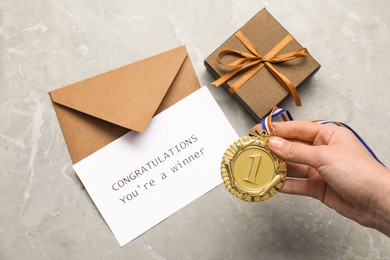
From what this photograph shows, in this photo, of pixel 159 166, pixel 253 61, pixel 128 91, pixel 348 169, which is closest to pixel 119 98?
pixel 128 91

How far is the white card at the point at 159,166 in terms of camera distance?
820mm

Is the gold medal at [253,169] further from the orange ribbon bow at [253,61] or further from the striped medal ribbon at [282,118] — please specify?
the orange ribbon bow at [253,61]

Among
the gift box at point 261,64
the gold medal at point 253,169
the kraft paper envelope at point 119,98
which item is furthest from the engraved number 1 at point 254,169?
the kraft paper envelope at point 119,98

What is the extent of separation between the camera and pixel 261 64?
2.61 feet

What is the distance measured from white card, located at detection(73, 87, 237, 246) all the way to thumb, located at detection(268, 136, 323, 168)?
0.56 feet

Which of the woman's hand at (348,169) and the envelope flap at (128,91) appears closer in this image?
the woman's hand at (348,169)

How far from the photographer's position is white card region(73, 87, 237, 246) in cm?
82

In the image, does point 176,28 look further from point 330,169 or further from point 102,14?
point 330,169

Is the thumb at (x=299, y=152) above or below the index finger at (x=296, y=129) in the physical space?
below

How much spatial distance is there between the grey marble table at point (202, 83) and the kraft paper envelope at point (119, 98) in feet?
0.07

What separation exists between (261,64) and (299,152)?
22 centimetres

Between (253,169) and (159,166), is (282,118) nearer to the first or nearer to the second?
(253,169)

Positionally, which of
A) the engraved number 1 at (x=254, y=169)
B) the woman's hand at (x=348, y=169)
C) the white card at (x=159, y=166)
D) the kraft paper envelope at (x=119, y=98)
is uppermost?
the kraft paper envelope at (x=119, y=98)

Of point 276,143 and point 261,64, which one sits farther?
point 261,64
